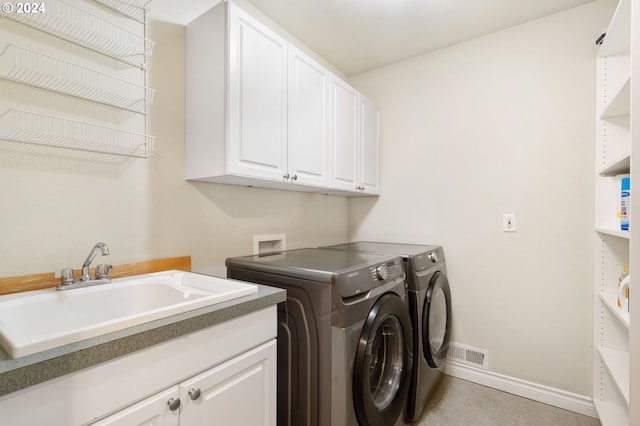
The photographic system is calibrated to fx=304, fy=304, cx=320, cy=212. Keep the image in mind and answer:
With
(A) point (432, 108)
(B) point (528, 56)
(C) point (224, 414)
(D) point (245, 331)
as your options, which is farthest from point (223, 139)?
(B) point (528, 56)

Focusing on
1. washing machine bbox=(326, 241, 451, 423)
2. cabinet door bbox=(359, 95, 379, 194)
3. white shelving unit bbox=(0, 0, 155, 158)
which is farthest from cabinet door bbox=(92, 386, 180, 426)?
cabinet door bbox=(359, 95, 379, 194)

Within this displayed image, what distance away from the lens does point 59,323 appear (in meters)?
1.04

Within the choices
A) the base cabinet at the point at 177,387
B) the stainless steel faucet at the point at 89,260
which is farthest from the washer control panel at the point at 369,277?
the stainless steel faucet at the point at 89,260

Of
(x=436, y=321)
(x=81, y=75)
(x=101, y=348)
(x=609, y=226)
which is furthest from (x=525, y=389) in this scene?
(x=81, y=75)

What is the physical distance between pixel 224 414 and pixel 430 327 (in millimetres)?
1323

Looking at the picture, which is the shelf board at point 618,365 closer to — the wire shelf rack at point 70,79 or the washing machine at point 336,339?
the washing machine at point 336,339

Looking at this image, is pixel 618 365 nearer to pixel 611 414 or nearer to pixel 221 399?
pixel 611 414

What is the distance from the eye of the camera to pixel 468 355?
2.30 metres

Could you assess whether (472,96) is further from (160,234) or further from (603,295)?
(160,234)

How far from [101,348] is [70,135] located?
0.93 m

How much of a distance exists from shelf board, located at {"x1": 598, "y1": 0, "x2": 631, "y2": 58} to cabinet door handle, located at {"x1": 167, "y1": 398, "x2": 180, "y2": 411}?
2.29 metres

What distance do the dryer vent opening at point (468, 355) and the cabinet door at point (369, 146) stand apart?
1398mm

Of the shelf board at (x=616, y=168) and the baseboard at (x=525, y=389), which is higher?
the shelf board at (x=616, y=168)

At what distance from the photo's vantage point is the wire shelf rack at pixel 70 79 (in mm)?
1084
